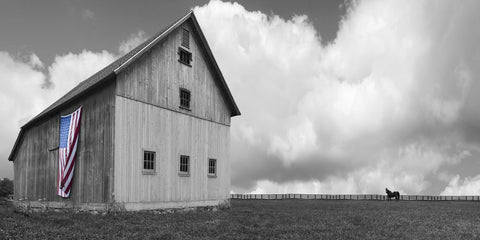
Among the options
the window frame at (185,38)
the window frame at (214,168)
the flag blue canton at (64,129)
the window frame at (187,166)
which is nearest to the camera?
the window frame at (187,166)

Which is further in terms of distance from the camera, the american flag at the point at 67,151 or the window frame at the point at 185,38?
the window frame at the point at 185,38

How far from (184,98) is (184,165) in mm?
4186

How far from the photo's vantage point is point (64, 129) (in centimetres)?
2495

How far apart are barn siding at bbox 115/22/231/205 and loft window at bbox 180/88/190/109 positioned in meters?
0.31

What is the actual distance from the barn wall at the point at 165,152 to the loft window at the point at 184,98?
72 cm

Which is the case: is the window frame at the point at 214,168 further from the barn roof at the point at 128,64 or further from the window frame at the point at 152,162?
the window frame at the point at 152,162

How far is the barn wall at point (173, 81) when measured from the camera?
72.9 feet

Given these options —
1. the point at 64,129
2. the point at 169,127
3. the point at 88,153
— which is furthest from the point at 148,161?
the point at 64,129

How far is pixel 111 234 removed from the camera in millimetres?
13914

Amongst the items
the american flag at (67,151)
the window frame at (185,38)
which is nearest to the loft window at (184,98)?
the window frame at (185,38)

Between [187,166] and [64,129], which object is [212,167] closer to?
[187,166]

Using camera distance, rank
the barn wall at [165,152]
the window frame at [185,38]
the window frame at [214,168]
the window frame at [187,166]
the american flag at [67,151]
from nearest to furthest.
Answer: the barn wall at [165,152] < the american flag at [67,151] < the window frame at [187,166] < the window frame at [185,38] < the window frame at [214,168]

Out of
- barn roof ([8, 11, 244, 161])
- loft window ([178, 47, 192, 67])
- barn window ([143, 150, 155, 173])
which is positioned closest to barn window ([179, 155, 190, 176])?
barn window ([143, 150, 155, 173])

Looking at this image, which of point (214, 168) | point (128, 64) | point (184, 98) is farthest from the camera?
point (214, 168)
